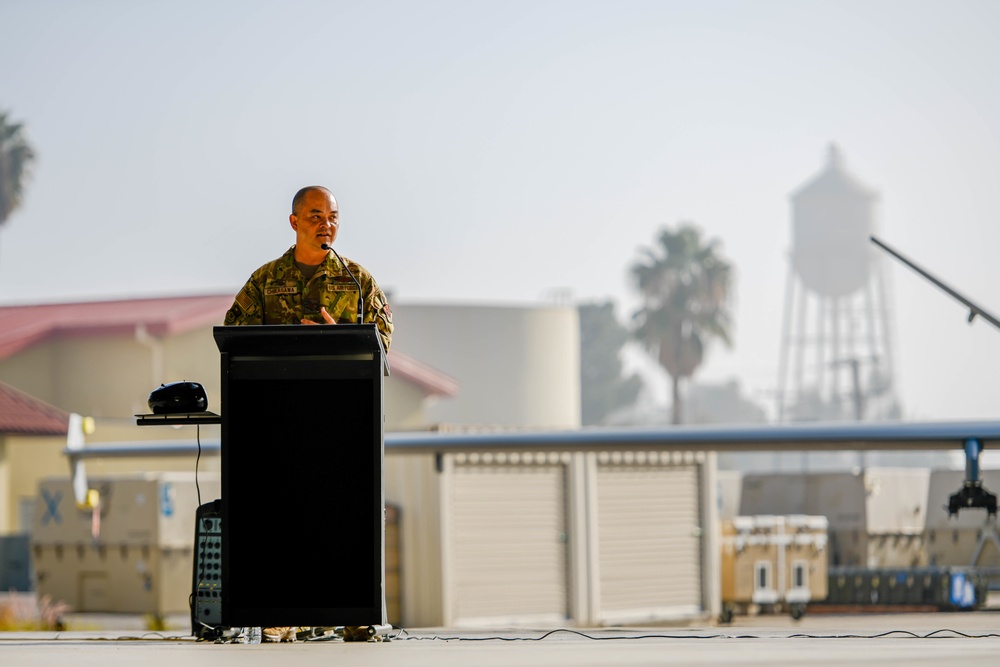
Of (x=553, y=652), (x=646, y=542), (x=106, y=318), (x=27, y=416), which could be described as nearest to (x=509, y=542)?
(x=646, y=542)

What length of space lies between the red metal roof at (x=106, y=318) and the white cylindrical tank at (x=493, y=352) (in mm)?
12289

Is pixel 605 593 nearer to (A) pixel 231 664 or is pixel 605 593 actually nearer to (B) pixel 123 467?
(B) pixel 123 467

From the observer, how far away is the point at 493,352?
2356 inches

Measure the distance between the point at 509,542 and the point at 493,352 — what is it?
1091 inches

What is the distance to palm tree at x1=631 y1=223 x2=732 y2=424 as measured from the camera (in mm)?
84375

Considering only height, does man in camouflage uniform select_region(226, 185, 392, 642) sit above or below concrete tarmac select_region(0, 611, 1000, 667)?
above

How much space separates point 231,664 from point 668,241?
82.3 m

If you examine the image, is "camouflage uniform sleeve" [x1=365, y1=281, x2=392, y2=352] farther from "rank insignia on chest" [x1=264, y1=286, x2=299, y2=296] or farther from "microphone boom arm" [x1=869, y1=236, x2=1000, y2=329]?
"microphone boom arm" [x1=869, y1=236, x2=1000, y2=329]

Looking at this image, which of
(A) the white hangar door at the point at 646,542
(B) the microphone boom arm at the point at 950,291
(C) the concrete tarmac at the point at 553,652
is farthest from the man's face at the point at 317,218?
(A) the white hangar door at the point at 646,542

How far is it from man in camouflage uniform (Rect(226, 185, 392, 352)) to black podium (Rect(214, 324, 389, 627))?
0.54 meters

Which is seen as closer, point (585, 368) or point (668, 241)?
point (668, 241)

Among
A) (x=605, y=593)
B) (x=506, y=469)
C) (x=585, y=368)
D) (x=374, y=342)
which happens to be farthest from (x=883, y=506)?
(x=585, y=368)

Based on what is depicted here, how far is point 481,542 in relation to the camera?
104ft

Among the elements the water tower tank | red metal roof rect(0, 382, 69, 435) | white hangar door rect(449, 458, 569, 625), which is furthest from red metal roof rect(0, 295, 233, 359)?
the water tower tank
